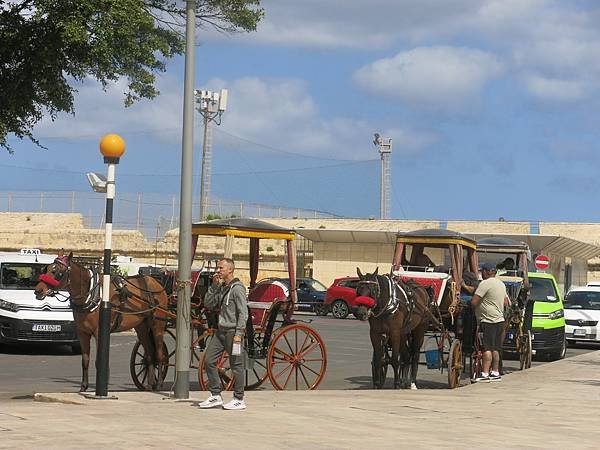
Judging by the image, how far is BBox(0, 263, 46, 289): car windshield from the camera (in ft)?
81.9

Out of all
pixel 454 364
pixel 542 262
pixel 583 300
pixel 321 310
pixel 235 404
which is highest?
pixel 542 262

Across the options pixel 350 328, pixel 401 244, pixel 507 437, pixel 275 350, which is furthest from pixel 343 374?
pixel 350 328

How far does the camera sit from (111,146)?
15156 mm

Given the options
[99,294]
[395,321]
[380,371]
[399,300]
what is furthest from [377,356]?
[99,294]

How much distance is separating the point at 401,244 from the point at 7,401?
964cm

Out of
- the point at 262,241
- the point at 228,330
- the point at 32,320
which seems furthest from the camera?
the point at 262,241

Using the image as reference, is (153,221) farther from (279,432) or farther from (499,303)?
(279,432)

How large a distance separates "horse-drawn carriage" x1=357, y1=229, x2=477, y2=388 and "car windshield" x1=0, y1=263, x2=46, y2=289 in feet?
25.9

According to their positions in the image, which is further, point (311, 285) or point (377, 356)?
point (311, 285)

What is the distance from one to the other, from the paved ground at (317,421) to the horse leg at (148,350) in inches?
54.1

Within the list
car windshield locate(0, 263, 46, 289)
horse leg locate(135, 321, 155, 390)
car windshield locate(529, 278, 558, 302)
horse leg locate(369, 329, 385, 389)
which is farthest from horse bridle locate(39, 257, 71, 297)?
car windshield locate(529, 278, 558, 302)

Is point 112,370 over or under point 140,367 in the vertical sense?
under

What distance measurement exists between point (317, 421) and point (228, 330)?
177cm

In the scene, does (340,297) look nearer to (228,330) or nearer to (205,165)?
(205,165)
